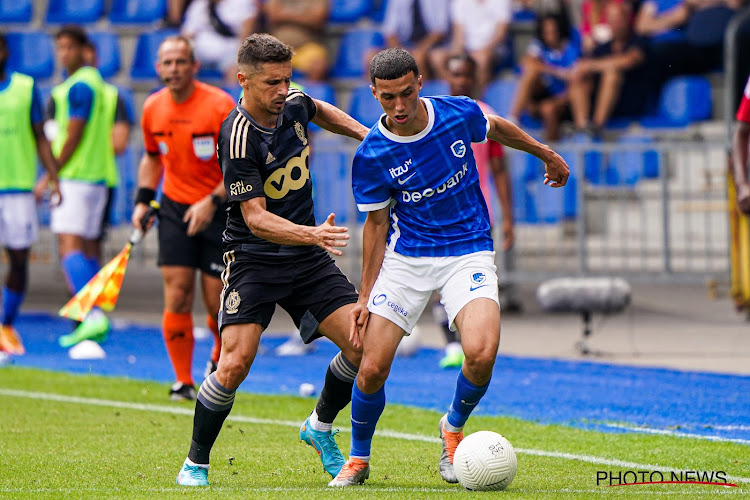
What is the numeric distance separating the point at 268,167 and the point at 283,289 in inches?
24.4

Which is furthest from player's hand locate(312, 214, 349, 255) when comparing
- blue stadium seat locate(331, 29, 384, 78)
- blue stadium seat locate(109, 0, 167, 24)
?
blue stadium seat locate(109, 0, 167, 24)

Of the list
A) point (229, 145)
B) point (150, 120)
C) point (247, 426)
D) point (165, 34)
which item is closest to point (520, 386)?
point (247, 426)

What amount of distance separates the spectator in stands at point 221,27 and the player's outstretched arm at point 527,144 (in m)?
13.0

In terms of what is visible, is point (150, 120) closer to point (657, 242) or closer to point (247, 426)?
point (247, 426)

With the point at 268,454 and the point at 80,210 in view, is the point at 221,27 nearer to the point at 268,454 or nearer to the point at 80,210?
the point at 80,210

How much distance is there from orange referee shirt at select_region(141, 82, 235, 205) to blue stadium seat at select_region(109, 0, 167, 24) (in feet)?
40.0

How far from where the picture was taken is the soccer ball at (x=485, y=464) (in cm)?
584

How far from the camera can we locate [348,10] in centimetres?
2012

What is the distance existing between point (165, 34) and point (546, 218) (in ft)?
27.5

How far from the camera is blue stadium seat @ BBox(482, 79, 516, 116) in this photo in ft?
57.8

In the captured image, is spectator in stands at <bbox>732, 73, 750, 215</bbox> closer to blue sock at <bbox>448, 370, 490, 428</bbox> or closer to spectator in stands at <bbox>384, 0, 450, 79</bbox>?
blue sock at <bbox>448, 370, 490, 428</bbox>

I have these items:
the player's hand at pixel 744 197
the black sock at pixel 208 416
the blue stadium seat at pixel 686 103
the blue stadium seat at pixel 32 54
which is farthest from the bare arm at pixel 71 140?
the blue stadium seat at pixel 32 54

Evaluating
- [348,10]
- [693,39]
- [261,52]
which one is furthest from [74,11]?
[261,52]

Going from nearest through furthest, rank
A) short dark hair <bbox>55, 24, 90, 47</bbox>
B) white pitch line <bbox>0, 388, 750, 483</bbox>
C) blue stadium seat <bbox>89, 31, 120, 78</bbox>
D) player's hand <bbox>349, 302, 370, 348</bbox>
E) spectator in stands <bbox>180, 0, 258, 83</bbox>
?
player's hand <bbox>349, 302, 370, 348</bbox> < white pitch line <bbox>0, 388, 750, 483</bbox> < short dark hair <bbox>55, 24, 90, 47</bbox> < spectator in stands <bbox>180, 0, 258, 83</bbox> < blue stadium seat <bbox>89, 31, 120, 78</bbox>
